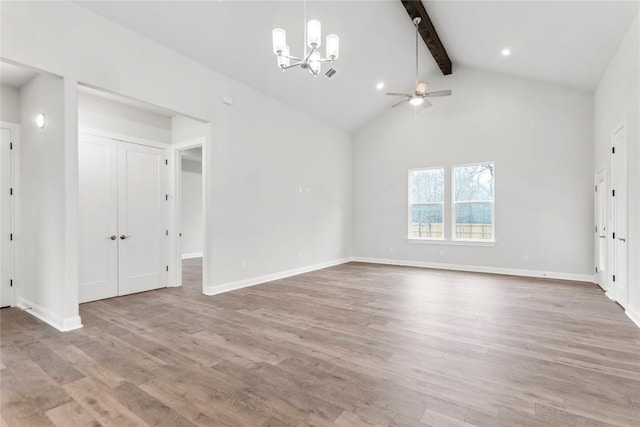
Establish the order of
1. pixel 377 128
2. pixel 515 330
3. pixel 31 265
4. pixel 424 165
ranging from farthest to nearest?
1. pixel 377 128
2. pixel 424 165
3. pixel 31 265
4. pixel 515 330

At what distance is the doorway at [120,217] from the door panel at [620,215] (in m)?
6.79

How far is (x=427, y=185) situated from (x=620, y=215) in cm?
386

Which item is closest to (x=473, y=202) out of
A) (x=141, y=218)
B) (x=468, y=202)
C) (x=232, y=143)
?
(x=468, y=202)

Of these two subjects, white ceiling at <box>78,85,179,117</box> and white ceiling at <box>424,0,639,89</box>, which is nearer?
white ceiling at <box>424,0,639,89</box>

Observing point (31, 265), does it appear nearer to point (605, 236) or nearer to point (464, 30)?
point (464, 30)

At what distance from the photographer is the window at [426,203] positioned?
776 cm

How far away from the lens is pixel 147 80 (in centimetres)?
423

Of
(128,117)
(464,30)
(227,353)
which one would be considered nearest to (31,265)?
(128,117)

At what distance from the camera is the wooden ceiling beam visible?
195 inches

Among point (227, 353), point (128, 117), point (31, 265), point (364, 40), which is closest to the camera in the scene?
point (227, 353)

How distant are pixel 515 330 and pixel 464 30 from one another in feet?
15.8

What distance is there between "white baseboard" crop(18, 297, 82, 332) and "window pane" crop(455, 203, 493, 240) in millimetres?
7047

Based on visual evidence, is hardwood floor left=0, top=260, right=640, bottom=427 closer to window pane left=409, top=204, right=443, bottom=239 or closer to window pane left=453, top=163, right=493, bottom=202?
window pane left=453, top=163, right=493, bottom=202

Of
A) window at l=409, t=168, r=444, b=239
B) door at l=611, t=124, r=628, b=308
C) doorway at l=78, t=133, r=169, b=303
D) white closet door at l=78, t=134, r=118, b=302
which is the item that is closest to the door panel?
door at l=611, t=124, r=628, b=308
